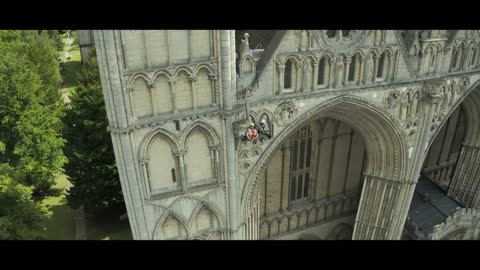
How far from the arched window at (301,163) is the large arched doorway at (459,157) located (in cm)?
1032

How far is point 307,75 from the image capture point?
1569 centimetres

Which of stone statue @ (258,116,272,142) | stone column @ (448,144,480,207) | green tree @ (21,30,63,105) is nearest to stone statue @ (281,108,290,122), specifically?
stone statue @ (258,116,272,142)

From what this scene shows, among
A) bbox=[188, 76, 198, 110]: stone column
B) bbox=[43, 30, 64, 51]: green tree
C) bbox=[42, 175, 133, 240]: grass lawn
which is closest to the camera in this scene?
bbox=[188, 76, 198, 110]: stone column

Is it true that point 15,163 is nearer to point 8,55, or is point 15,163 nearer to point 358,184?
point 8,55

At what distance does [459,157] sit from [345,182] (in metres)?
9.00

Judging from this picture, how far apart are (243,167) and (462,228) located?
1715cm

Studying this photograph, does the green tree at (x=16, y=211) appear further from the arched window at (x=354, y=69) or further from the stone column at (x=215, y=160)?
the arched window at (x=354, y=69)

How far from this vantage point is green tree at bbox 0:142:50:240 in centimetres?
2095

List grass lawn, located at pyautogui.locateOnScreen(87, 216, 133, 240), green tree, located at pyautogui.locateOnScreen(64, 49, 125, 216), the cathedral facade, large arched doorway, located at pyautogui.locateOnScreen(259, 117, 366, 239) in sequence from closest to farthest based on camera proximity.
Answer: the cathedral facade
large arched doorway, located at pyautogui.locateOnScreen(259, 117, 366, 239)
green tree, located at pyautogui.locateOnScreen(64, 49, 125, 216)
grass lawn, located at pyautogui.locateOnScreen(87, 216, 133, 240)

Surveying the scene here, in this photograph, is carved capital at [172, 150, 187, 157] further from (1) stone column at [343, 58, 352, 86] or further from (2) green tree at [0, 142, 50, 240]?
(2) green tree at [0, 142, 50, 240]

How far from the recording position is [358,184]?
80.3 feet

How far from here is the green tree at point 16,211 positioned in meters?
21.0

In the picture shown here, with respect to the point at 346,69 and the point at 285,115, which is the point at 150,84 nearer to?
the point at 285,115

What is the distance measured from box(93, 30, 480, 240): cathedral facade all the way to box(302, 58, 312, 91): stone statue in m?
0.05
